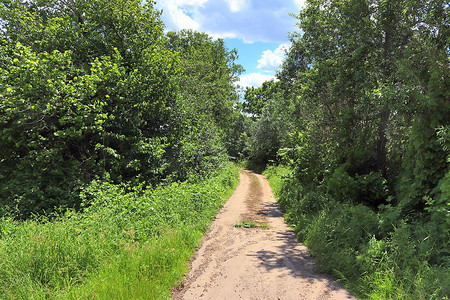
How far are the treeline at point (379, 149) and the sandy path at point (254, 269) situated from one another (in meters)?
0.48

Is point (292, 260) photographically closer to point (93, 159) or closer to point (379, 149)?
Result: point (379, 149)

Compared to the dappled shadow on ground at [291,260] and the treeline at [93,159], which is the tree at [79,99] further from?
the dappled shadow on ground at [291,260]

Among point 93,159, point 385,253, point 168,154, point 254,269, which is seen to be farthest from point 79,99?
point 385,253

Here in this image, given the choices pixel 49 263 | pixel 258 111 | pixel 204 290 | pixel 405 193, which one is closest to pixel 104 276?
pixel 49 263

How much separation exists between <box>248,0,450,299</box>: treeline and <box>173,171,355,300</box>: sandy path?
1.59ft

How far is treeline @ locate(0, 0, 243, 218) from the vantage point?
25.1 ft

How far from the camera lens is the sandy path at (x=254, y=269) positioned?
397 cm

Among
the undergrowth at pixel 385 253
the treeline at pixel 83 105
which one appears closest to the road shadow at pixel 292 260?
the undergrowth at pixel 385 253

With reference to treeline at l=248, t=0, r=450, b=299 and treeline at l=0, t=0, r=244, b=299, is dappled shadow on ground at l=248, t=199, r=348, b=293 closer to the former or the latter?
treeline at l=248, t=0, r=450, b=299

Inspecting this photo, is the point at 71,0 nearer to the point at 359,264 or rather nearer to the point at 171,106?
the point at 171,106

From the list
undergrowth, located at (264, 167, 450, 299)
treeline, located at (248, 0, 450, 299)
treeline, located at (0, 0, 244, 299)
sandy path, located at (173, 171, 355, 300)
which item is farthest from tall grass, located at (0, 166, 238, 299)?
treeline, located at (248, 0, 450, 299)

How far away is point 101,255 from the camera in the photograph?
438 cm

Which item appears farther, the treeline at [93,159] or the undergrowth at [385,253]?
the treeline at [93,159]

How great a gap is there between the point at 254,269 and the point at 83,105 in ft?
24.0
